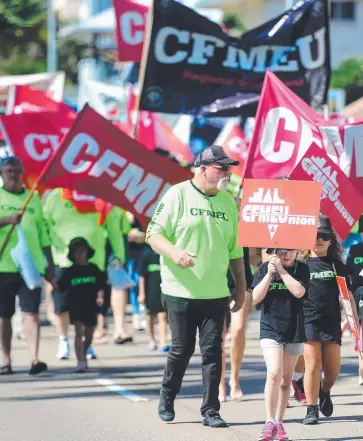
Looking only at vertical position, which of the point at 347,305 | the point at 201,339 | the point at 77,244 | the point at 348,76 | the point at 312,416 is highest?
the point at 348,76

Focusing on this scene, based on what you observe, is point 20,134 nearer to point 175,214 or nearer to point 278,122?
point 278,122

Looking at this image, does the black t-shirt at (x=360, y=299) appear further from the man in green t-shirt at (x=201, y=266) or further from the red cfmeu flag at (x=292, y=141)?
the man in green t-shirt at (x=201, y=266)

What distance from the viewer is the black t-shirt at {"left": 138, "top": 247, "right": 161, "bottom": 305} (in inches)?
544

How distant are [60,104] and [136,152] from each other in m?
5.09

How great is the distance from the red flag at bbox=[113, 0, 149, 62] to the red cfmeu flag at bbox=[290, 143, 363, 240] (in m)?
7.47

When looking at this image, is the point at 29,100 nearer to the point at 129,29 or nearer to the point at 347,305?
the point at 129,29

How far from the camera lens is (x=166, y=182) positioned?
11508mm

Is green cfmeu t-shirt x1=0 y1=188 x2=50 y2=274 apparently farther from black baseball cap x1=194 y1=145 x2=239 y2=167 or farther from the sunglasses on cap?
the sunglasses on cap

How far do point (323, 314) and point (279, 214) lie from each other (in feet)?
3.62

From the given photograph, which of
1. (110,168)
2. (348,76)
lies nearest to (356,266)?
(110,168)

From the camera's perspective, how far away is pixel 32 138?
14070 millimetres

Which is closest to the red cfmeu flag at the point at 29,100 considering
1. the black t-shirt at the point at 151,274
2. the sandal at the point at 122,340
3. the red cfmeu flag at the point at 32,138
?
the red cfmeu flag at the point at 32,138

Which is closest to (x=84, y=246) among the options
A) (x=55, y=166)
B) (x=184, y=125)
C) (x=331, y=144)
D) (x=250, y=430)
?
(x=55, y=166)

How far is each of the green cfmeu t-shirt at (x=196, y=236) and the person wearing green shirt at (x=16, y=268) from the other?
3.17 meters
